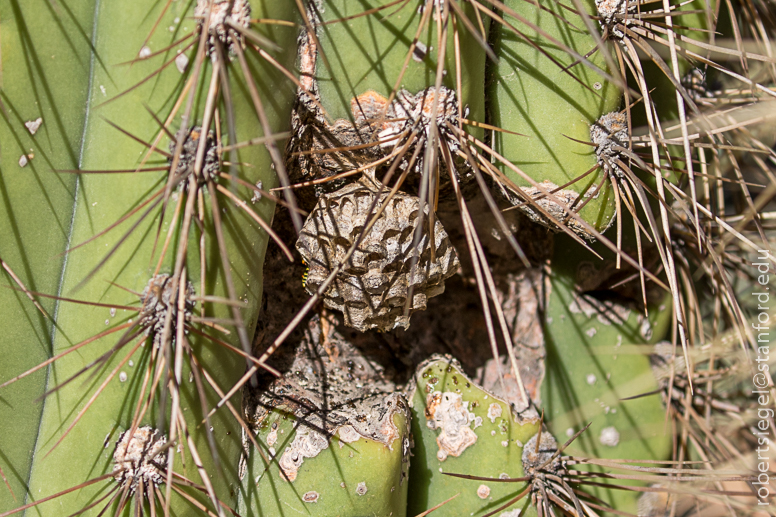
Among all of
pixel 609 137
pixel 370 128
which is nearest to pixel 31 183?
pixel 370 128

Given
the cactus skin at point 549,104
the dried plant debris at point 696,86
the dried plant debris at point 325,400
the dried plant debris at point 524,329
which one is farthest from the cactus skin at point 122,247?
the dried plant debris at point 696,86

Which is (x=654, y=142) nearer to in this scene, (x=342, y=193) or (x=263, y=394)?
(x=342, y=193)

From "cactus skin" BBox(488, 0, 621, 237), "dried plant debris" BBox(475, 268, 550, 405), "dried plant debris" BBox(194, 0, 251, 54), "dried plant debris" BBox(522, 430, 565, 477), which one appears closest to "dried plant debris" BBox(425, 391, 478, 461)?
"dried plant debris" BBox(522, 430, 565, 477)

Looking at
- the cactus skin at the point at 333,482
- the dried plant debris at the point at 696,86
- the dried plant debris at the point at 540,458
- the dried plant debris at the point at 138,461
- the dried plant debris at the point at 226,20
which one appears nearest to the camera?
the dried plant debris at the point at 226,20

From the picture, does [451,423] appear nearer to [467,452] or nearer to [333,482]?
[467,452]

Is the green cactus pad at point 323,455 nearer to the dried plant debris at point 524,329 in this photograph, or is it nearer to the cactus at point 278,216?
the cactus at point 278,216

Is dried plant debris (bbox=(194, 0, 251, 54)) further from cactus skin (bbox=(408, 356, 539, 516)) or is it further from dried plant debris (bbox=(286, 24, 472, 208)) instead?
cactus skin (bbox=(408, 356, 539, 516))
